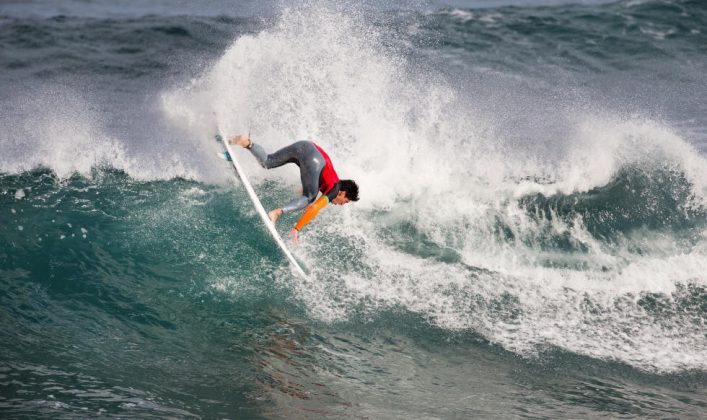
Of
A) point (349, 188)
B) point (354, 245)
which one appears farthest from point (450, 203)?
point (349, 188)

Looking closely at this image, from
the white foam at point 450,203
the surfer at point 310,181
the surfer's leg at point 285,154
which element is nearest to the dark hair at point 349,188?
the surfer at point 310,181

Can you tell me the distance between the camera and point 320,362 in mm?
6195

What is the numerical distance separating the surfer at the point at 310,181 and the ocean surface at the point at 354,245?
0.84 metres

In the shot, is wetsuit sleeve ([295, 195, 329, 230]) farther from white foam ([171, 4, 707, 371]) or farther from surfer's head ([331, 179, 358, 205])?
white foam ([171, 4, 707, 371])

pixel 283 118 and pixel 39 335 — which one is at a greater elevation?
pixel 283 118

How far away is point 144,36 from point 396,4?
355 inches

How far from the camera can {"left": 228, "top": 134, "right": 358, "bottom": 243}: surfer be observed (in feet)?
24.0

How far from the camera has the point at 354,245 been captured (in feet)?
27.4

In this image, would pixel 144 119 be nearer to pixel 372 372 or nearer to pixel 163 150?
pixel 163 150

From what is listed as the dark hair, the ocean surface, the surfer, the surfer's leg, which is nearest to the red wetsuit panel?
the surfer

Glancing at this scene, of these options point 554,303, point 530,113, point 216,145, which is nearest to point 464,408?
point 554,303

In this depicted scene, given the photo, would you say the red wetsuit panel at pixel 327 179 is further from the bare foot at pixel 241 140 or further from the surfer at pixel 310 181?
the bare foot at pixel 241 140

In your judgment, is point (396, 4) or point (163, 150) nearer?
point (163, 150)

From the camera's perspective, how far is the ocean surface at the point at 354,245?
5812mm
